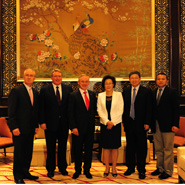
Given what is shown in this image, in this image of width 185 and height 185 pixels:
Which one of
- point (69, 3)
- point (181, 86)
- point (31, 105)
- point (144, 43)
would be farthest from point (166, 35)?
point (31, 105)

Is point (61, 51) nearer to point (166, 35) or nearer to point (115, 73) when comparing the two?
point (115, 73)

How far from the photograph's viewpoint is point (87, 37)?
541cm

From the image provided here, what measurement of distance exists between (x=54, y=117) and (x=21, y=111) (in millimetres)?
490

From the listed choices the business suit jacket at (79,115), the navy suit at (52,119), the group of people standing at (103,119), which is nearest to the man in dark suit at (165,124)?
the group of people standing at (103,119)

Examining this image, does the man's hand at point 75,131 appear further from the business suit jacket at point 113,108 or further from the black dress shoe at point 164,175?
the black dress shoe at point 164,175

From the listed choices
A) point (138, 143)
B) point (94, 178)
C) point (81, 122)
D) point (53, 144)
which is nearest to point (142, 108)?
point (138, 143)

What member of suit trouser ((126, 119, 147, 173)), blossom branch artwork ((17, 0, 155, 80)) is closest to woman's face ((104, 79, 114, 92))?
suit trouser ((126, 119, 147, 173))

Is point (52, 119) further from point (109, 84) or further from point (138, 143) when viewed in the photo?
point (138, 143)

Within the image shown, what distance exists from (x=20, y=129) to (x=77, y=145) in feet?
2.79

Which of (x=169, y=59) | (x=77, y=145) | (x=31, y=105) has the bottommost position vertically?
(x=77, y=145)

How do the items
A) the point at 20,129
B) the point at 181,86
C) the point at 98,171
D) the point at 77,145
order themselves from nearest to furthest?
the point at 20,129 → the point at 77,145 → the point at 98,171 → the point at 181,86

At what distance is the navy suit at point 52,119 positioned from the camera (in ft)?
11.3

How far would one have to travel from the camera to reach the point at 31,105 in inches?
130

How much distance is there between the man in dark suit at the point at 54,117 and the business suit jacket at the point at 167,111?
1.42 metres
